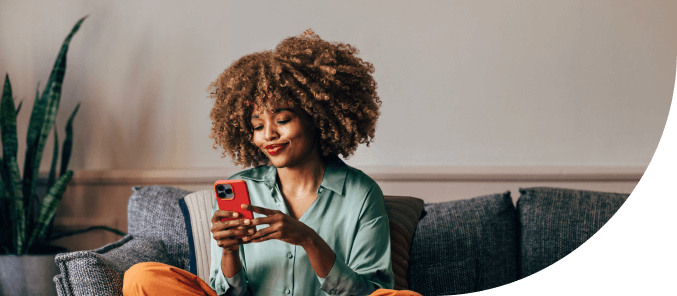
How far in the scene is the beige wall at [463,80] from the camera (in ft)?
4.56

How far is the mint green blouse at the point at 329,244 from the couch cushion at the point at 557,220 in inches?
24.5

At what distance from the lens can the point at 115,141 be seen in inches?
68.7

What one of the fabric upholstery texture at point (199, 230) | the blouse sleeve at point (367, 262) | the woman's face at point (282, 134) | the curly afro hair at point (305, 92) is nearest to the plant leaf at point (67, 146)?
the fabric upholstery texture at point (199, 230)

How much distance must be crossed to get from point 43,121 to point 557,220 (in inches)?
67.6

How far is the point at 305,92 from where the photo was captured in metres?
0.87

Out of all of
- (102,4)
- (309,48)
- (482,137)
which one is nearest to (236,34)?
(102,4)

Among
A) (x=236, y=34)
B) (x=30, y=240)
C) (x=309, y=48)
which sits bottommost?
(x=30, y=240)

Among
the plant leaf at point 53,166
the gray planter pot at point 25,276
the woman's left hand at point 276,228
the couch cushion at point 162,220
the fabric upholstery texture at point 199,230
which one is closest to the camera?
the woman's left hand at point 276,228

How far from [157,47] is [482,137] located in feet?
3.96

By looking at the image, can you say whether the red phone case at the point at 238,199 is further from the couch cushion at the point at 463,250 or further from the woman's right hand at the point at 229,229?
the couch cushion at the point at 463,250

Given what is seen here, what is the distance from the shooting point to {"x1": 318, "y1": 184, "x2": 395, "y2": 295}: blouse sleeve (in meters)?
0.82

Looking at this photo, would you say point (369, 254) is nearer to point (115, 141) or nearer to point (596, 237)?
point (596, 237)

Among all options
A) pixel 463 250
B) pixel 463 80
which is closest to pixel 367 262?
pixel 463 250

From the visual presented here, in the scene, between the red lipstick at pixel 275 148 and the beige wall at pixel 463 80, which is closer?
the red lipstick at pixel 275 148
